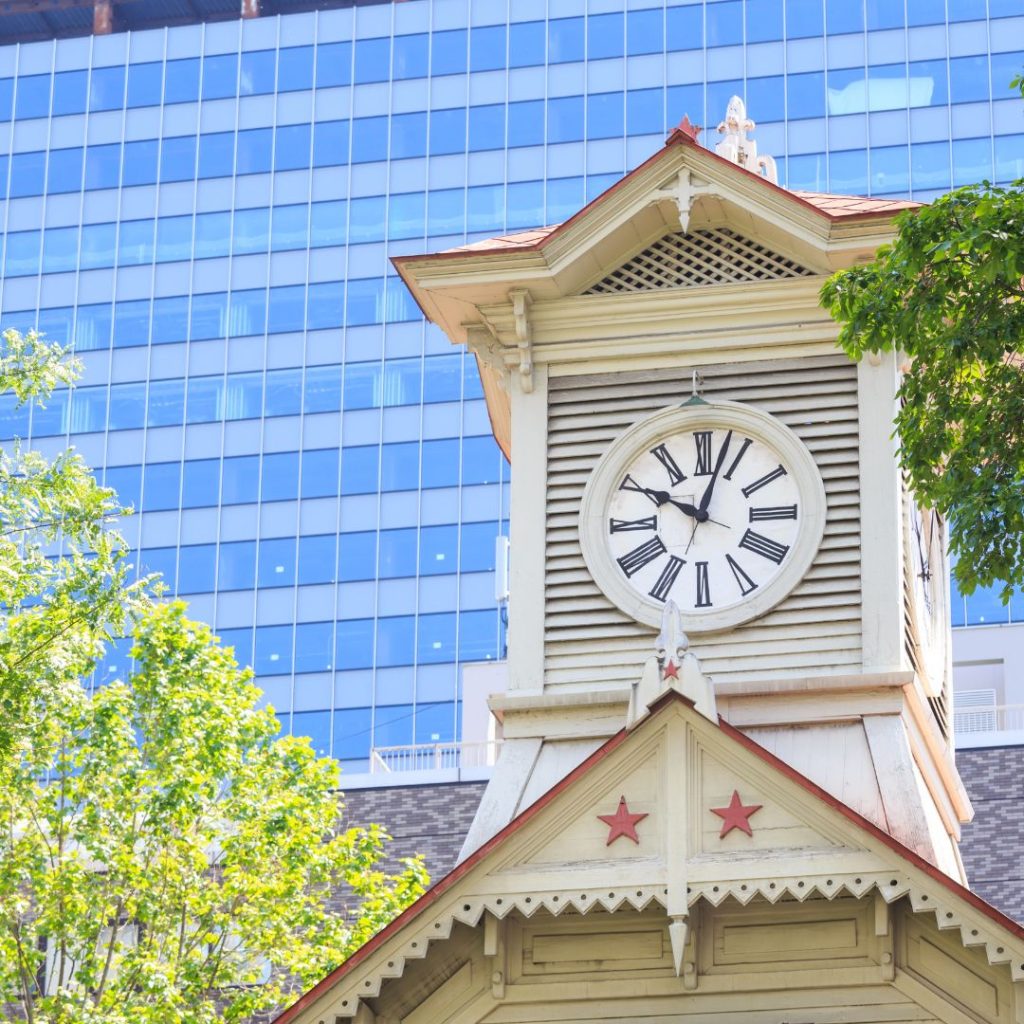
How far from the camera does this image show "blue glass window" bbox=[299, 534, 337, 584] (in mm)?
96812

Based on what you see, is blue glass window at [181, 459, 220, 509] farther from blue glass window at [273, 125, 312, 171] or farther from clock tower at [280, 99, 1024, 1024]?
clock tower at [280, 99, 1024, 1024]

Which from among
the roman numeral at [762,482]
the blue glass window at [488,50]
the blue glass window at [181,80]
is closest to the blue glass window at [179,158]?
the blue glass window at [181,80]

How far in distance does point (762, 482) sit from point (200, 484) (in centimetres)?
8030

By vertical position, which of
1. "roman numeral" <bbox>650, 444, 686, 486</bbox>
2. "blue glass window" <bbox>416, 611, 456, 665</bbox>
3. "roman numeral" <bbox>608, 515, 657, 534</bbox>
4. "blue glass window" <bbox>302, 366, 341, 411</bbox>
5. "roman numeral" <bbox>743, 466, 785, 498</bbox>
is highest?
"blue glass window" <bbox>302, 366, 341, 411</bbox>

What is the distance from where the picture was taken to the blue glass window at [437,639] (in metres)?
94.3

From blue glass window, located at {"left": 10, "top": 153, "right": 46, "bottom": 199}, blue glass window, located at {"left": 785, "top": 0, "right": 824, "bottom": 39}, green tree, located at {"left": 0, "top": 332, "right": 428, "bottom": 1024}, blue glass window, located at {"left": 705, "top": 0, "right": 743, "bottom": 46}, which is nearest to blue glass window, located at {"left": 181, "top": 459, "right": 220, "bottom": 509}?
blue glass window, located at {"left": 10, "top": 153, "right": 46, "bottom": 199}

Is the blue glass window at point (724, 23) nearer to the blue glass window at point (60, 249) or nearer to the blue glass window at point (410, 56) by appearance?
the blue glass window at point (410, 56)

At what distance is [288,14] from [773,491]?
9139 cm

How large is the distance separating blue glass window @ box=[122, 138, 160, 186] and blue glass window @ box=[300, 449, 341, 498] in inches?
574

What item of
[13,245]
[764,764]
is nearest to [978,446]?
[764,764]

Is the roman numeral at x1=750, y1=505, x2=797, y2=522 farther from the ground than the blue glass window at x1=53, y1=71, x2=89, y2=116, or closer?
closer

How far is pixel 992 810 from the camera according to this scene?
41812mm

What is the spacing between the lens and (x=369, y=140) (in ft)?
349

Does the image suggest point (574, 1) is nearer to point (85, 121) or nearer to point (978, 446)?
point (85, 121)
